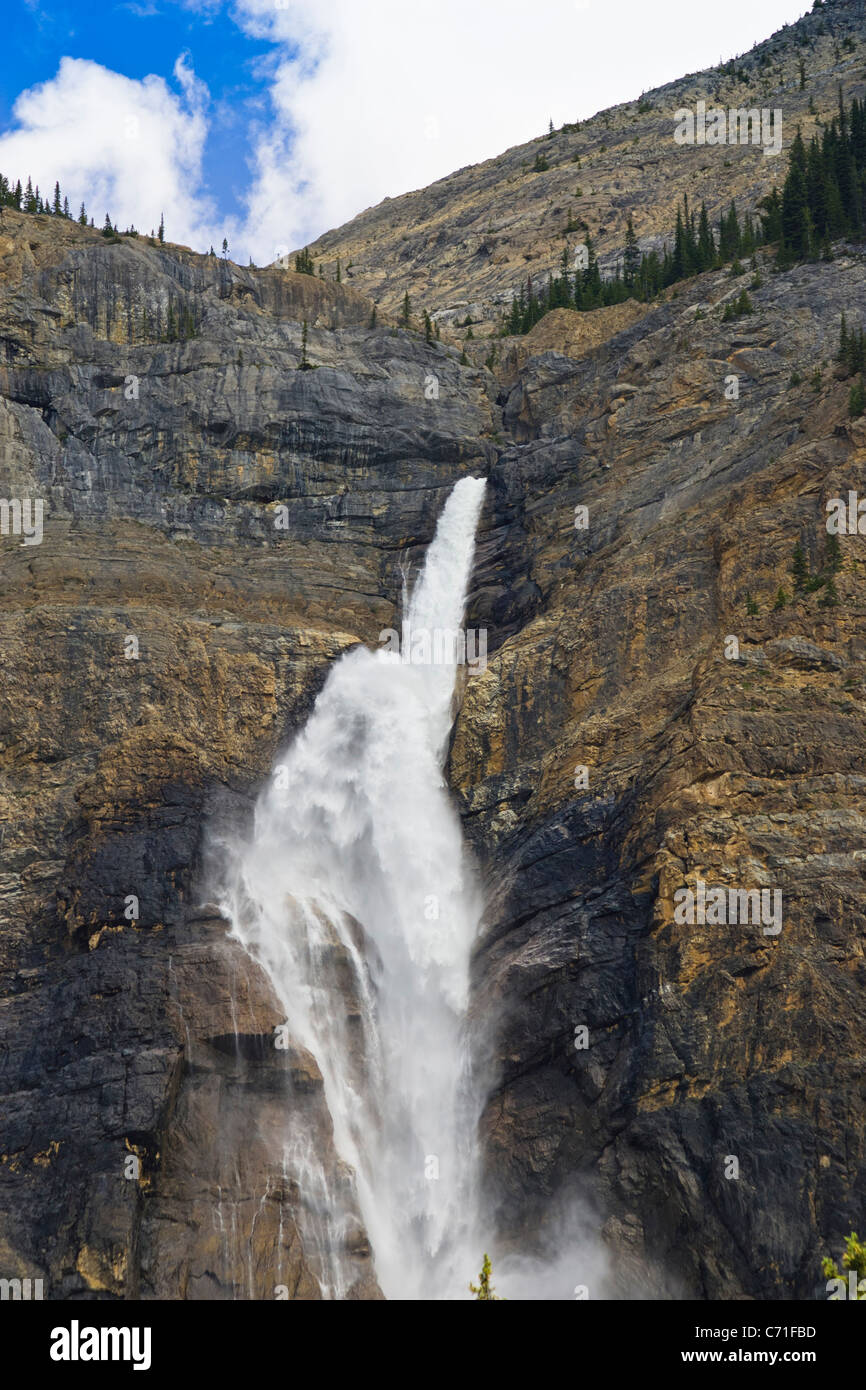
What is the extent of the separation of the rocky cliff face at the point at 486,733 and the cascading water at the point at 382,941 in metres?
1.18

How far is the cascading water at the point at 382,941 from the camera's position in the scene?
145 feet

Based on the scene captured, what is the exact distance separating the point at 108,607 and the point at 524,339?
35.3 metres

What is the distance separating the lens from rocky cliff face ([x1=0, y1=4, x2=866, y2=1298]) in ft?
134

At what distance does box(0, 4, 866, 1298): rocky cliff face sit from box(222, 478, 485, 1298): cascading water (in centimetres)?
118

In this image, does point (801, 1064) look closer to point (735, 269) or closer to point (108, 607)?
point (108, 607)
